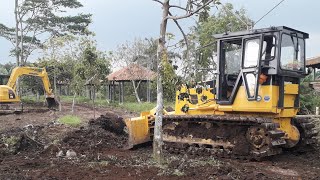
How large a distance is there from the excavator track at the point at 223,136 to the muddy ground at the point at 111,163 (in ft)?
0.95

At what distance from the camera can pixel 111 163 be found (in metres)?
7.98

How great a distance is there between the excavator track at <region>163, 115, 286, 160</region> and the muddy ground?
0.95ft

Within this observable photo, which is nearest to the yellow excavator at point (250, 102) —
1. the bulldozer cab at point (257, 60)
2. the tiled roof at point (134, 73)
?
the bulldozer cab at point (257, 60)

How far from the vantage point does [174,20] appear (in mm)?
8016

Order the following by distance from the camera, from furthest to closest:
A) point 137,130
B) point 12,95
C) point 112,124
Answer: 1. point 12,95
2. point 112,124
3. point 137,130

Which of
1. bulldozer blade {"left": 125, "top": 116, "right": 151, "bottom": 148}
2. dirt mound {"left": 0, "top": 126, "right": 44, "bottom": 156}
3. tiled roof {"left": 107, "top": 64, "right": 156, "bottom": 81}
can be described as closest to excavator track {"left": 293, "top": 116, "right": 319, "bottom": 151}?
bulldozer blade {"left": 125, "top": 116, "right": 151, "bottom": 148}

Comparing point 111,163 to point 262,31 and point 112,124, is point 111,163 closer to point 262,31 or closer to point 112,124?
point 262,31

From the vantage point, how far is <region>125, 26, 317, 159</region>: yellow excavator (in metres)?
8.98

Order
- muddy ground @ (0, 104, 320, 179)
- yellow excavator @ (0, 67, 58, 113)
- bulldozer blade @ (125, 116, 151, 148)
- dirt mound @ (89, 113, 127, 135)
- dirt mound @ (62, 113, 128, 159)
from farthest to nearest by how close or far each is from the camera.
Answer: yellow excavator @ (0, 67, 58, 113), dirt mound @ (89, 113, 127, 135), bulldozer blade @ (125, 116, 151, 148), dirt mound @ (62, 113, 128, 159), muddy ground @ (0, 104, 320, 179)

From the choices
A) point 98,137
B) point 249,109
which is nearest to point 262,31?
point 249,109

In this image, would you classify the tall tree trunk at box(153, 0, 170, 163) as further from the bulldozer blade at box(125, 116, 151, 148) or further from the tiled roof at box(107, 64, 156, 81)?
the tiled roof at box(107, 64, 156, 81)

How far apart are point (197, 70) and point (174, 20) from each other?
1102mm

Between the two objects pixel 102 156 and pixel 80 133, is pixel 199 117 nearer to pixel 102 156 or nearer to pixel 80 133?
pixel 102 156

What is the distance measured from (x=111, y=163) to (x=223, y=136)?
2.87 meters
